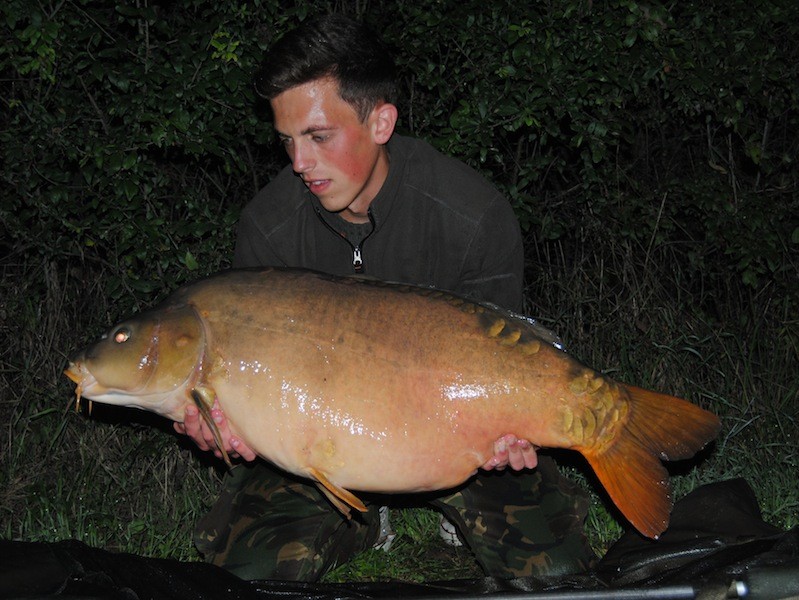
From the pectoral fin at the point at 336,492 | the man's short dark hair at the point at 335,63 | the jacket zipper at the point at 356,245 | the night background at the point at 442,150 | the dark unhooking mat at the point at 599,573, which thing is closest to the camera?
the dark unhooking mat at the point at 599,573

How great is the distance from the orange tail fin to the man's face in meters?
0.91

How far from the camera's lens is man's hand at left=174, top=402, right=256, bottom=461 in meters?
2.27

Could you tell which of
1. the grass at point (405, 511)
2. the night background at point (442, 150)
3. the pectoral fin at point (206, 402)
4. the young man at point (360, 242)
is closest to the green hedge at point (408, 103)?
the night background at point (442, 150)

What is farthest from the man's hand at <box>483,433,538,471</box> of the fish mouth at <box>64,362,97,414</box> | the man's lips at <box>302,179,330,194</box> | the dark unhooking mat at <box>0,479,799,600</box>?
the fish mouth at <box>64,362,97,414</box>

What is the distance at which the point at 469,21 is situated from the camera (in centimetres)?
331

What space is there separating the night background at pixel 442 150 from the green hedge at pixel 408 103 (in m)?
0.01

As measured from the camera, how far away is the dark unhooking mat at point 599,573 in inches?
78.4

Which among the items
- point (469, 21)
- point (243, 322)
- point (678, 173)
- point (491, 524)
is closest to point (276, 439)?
point (243, 322)

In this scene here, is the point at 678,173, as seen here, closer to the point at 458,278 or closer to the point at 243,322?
the point at 458,278

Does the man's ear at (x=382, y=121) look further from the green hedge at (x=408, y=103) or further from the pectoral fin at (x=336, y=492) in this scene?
the pectoral fin at (x=336, y=492)

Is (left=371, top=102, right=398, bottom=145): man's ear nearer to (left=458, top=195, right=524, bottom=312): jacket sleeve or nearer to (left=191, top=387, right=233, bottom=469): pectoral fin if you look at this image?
(left=458, top=195, right=524, bottom=312): jacket sleeve

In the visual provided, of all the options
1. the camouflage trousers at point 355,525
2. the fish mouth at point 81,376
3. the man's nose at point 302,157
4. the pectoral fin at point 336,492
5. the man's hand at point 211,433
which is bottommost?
the camouflage trousers at point 355,525

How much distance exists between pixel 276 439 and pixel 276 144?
192 centimetres

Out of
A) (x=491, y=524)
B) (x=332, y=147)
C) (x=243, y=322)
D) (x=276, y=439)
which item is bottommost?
(x=491, y=524)
